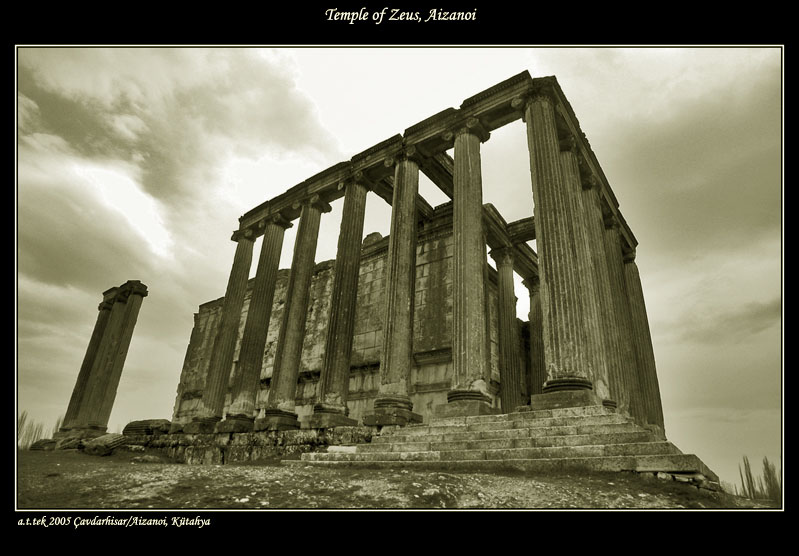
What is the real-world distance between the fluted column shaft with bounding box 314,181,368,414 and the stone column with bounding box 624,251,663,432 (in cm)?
1001

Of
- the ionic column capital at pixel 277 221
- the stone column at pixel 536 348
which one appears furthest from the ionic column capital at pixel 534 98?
the ionic column capital at pixel 277 221

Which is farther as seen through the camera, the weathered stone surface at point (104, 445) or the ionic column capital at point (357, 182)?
the ionic column capital at point (357, 182)

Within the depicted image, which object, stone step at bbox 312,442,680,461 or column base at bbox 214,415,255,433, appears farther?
column base at bbox 214,415,255,433

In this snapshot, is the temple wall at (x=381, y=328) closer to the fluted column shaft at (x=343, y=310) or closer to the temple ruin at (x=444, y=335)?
the temple ruin at (x=444, y=335)

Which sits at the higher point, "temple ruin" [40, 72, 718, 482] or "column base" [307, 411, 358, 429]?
"temple ruin" [40, 72, 718, 482]

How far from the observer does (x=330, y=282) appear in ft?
77.5

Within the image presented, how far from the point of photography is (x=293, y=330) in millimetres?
15938

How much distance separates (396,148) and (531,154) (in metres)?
5.24

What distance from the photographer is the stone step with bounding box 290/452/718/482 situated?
5703 millimetres

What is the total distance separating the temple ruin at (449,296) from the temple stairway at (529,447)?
102 centimetres

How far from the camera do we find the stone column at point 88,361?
2320cm

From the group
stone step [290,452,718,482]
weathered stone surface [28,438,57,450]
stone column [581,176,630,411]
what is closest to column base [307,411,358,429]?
stone step [290,452,718,482]

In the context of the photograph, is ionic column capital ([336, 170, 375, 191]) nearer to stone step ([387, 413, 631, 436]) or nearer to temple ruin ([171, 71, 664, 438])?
temple ruin ([171, 71, 664, 438])

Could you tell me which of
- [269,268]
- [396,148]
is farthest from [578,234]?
[269,268]
